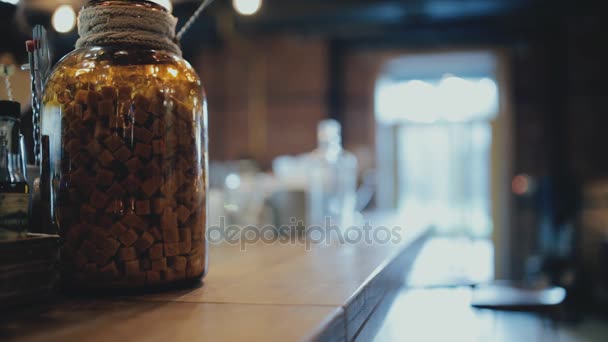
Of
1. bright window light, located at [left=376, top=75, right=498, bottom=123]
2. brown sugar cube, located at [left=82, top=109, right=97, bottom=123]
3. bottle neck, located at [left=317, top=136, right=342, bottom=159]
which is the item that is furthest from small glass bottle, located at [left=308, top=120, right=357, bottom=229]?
bright window light, located at [left=376, top=75, right=498, bottom=123]

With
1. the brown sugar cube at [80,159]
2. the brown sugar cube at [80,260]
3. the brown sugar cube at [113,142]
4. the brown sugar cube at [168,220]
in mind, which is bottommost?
the brown sugar cube at [80,260]

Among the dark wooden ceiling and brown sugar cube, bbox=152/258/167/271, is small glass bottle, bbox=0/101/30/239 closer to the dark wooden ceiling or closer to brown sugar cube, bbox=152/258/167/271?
brown sugar cube, bbox=152/258/167/271

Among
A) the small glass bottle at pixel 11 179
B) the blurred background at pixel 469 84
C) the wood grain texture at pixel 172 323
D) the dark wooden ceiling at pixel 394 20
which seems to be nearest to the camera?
the wood grain texture at pixel 172 323

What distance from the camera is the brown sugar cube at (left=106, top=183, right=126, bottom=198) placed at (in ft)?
1.90

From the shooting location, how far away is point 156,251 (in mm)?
594

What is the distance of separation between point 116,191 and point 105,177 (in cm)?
2

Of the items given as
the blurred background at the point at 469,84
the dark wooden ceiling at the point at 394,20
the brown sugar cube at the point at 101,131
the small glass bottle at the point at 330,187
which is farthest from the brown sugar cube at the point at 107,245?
the blurred background at the point at 469,84

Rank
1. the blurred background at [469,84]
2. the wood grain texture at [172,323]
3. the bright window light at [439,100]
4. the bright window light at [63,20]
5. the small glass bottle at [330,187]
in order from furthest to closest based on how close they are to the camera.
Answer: the bright window light at [439,100]
the blurred background at [469,84]
the small glass bottle at [330,187]
the bright window light at [63,20]
the wood grain texture at [172,323]

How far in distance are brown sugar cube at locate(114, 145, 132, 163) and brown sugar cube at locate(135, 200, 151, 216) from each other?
0.05 metres

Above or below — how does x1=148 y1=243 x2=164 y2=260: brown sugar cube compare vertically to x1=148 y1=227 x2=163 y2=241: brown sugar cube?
below

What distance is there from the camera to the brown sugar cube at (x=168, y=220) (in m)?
0.60

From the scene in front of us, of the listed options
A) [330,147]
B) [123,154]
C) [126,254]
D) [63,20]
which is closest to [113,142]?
[123,154]

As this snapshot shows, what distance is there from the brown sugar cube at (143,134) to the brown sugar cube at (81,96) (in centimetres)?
6

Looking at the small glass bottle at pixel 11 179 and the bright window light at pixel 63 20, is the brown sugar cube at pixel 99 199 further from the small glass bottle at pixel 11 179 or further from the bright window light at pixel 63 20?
the bright window light at pixel 63 20
